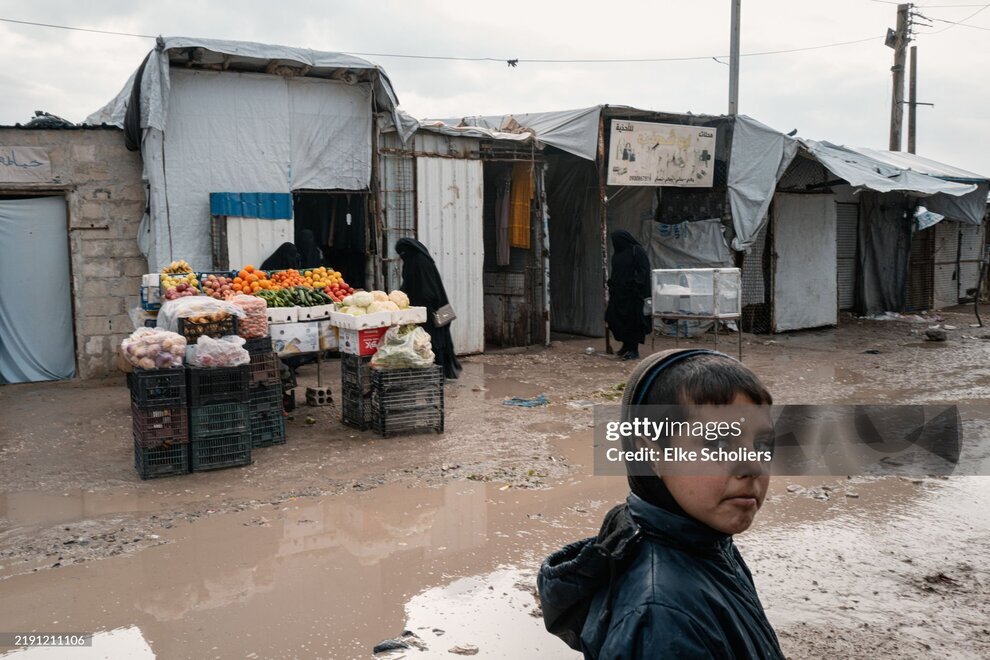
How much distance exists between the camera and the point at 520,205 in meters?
13.0

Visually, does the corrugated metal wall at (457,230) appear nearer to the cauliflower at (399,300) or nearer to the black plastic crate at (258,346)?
the cauliflower at (399,300)

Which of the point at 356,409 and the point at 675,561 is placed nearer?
the point at 675,561

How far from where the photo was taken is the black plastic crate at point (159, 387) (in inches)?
241

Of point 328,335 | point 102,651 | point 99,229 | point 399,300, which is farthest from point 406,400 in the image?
point 99,229

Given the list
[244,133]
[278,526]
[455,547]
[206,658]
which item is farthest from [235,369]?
[244,133]

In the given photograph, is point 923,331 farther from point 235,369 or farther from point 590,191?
point 235,369

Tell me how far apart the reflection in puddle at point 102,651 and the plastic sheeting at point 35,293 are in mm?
7795

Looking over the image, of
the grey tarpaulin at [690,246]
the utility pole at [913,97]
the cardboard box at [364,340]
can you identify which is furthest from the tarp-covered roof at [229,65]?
the utility pole at [913,97]

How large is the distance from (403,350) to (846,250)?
13714 millimetres

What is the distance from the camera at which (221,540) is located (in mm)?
4957

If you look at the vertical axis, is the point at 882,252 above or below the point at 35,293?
above

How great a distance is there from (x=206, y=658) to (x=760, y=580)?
2783 millimetres

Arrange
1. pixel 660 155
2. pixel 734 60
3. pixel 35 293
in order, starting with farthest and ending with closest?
1. pixel 734 60
2. pixel 660 155
3. pixel 35 293

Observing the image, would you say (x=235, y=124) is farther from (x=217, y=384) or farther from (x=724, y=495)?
(x=724, y=495)
